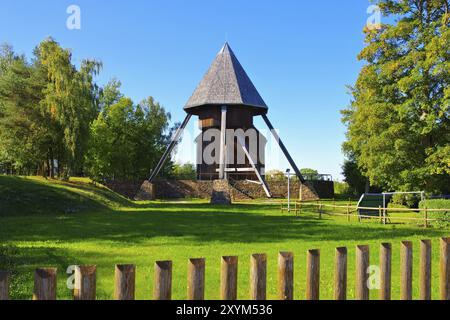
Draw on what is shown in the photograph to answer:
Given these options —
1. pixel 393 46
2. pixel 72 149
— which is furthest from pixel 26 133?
pixel 393 46

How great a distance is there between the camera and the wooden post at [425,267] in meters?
3.41

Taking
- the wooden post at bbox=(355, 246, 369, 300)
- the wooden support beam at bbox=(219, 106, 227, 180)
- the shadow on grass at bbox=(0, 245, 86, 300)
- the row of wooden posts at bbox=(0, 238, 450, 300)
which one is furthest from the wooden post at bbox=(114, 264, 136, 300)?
the wooden support beam at bbox=(219, 106, 227, 180)

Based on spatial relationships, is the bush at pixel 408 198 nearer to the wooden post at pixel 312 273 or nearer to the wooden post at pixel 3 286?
the wooden post at pixel 312 273

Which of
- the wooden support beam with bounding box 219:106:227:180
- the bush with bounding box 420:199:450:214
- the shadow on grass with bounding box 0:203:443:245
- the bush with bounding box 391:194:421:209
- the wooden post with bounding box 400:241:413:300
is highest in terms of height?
the wooden support beam with bounding box 219:106:227:180

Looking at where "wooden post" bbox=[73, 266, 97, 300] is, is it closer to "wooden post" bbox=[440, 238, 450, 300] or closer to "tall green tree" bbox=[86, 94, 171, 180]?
"wooden post" bbox=[440, 238, 450, 300]

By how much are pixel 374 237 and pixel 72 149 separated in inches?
952

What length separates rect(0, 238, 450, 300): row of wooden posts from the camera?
8.28 ft

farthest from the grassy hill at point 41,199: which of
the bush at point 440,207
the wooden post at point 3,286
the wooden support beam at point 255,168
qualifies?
the wooden post at point 3,286

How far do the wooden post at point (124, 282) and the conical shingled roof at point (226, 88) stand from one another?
38.7 m

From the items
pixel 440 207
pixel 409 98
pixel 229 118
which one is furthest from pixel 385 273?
pixel 229 118

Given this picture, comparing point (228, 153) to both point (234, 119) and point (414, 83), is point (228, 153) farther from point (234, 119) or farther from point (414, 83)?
point (414, 83)

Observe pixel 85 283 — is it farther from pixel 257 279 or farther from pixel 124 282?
pixel 257 279

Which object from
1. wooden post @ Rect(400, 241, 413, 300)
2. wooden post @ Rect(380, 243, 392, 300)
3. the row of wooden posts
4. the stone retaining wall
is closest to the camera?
the row of wooden posts

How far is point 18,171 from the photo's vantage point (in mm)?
47531
